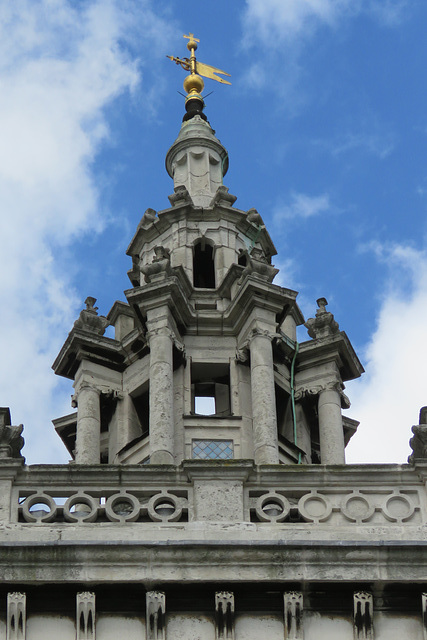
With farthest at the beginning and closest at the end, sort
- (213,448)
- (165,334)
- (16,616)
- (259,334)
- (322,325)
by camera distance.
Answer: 1. (322,325)
2. (259,334)
3. (165,334)
4. (213,448)
5. (16,616)

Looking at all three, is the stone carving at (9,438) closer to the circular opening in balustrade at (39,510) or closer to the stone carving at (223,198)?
the circular opening in balustrade at (39,510)

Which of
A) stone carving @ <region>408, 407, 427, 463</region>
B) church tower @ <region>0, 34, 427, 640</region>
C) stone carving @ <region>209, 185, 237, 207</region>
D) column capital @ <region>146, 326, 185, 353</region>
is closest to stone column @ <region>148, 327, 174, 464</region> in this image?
column capital @ <region>146, 326, 185, 353</region>

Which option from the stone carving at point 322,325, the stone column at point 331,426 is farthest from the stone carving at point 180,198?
the stone column at point 331,426

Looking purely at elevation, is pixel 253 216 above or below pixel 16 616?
above

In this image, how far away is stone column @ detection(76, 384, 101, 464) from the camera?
93.4 ft

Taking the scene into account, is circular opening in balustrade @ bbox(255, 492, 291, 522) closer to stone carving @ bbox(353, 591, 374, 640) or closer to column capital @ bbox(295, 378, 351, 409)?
stone carving @ bbox(353, 591, 374, 640)

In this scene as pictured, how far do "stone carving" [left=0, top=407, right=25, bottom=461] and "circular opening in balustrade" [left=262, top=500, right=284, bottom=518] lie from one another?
291 centimetres

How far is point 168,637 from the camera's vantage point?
1861 cm

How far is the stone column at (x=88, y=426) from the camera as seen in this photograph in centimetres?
2845

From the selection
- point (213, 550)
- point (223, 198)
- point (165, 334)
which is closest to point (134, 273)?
point (223, 198)

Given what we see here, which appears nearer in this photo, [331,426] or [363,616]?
[363,616]

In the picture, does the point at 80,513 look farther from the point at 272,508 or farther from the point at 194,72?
the point at 194,72

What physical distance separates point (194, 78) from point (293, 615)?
19579 millimetres

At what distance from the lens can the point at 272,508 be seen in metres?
19.9
